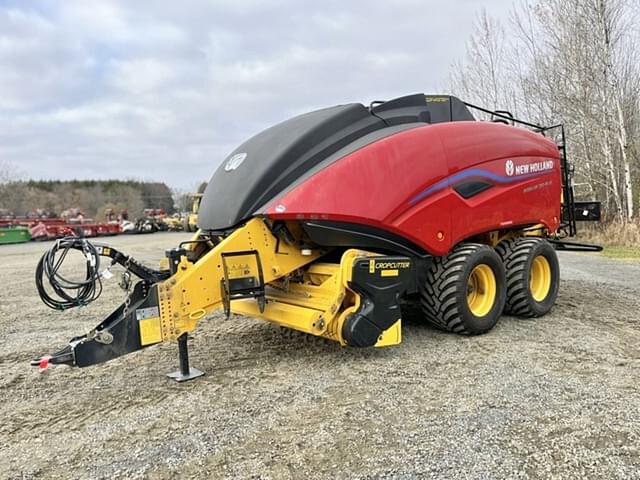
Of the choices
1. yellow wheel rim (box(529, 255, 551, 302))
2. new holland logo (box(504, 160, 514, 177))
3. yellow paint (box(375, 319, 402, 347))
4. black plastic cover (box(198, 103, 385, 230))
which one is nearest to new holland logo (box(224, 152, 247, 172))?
black plastic cover (box(198, 103, 385, 230))

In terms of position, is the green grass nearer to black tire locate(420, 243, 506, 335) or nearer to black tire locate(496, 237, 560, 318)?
black tire locate(496, 237, 560, 318)

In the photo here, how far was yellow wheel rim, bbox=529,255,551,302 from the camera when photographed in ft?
20.5

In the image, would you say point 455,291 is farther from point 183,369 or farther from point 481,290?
point 183,369

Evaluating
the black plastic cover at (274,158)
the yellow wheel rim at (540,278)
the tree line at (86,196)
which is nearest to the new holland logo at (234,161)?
the black plastic cover at (274,158)

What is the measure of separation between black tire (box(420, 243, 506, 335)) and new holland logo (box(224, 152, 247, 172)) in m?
2.01

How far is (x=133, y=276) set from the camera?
4.09m

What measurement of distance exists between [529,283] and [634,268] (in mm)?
6115

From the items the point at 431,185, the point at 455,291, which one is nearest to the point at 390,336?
the point at 455,291

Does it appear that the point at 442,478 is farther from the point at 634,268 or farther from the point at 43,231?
the point at 43,231

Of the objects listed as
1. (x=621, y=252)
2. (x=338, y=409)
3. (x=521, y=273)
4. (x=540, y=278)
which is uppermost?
(x=521, y=273)

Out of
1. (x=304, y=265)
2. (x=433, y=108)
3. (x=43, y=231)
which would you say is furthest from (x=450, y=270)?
(x=43, y=231)

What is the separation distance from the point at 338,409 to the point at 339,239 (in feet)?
4.87

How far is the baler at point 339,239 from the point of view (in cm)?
387

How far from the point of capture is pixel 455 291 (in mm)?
4922
